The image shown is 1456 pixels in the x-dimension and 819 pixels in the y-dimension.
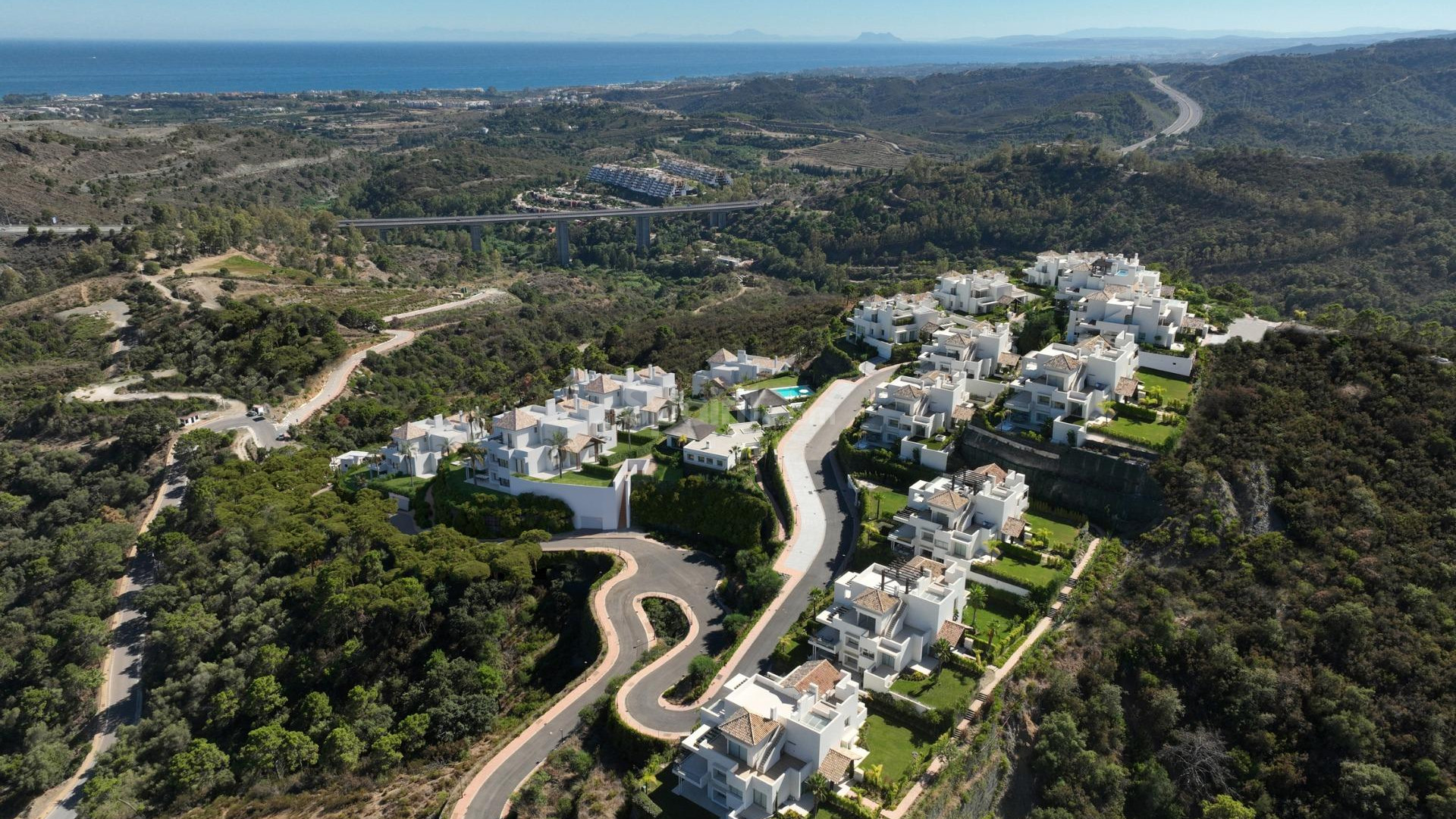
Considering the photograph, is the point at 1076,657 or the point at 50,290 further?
the point at 50,290

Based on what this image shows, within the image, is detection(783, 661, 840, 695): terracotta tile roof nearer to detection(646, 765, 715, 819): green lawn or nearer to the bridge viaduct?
detection(646, 765, 715, 819): green lawn

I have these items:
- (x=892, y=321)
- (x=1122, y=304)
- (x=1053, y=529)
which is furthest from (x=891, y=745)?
(x=892, y=321)

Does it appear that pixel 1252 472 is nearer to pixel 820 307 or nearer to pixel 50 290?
pixel 820 307

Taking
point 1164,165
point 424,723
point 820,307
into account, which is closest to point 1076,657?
point 424,723

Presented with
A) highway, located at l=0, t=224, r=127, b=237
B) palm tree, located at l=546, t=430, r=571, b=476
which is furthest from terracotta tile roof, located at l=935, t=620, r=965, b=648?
highway, located at l=0, t=224, r=127, b=237

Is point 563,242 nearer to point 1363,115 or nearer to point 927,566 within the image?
point 927,566

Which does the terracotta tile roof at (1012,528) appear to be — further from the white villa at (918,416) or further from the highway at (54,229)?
the highway at (54,229)

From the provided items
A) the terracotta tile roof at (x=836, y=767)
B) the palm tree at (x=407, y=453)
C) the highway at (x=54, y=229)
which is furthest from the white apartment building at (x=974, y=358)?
the highway at (x=54, y=229)
